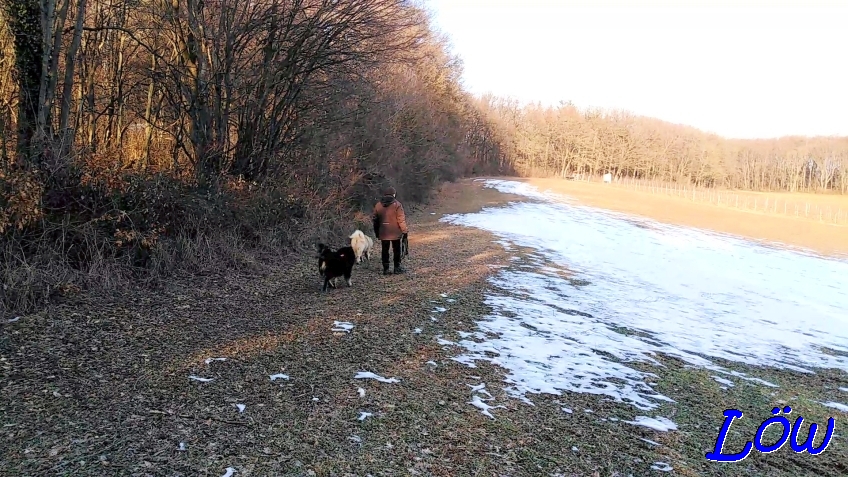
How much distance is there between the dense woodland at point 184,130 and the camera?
738 centimetres

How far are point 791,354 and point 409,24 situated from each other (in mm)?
A: 11180

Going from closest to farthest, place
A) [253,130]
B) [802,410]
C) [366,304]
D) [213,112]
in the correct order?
[802,410], [366,304], [213,112], [253,130]

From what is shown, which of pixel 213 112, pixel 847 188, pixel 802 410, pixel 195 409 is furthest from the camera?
pixel 847 188

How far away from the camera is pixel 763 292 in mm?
15078

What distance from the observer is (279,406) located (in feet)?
15.1

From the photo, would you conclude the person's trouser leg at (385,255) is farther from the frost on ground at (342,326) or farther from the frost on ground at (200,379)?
the frost on ground at (200,379)

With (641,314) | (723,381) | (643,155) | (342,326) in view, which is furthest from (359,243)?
(643,155)

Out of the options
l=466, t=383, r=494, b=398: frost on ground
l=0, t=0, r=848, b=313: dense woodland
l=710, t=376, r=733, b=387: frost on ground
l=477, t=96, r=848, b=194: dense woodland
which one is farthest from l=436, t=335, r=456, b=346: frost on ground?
l=477, t=96, r=848, b=194: dense woodland

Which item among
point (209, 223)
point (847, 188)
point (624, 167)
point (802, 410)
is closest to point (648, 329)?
point (802, 410)

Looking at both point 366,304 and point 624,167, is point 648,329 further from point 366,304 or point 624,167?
point 624,167

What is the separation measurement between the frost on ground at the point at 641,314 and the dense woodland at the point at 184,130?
17.5 feet

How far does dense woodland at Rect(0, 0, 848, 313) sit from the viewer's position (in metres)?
7.38

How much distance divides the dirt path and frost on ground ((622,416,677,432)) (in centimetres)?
12

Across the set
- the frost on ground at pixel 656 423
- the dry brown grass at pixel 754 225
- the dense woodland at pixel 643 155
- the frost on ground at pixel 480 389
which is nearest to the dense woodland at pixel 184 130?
the frost on ground at pixel 480 389
